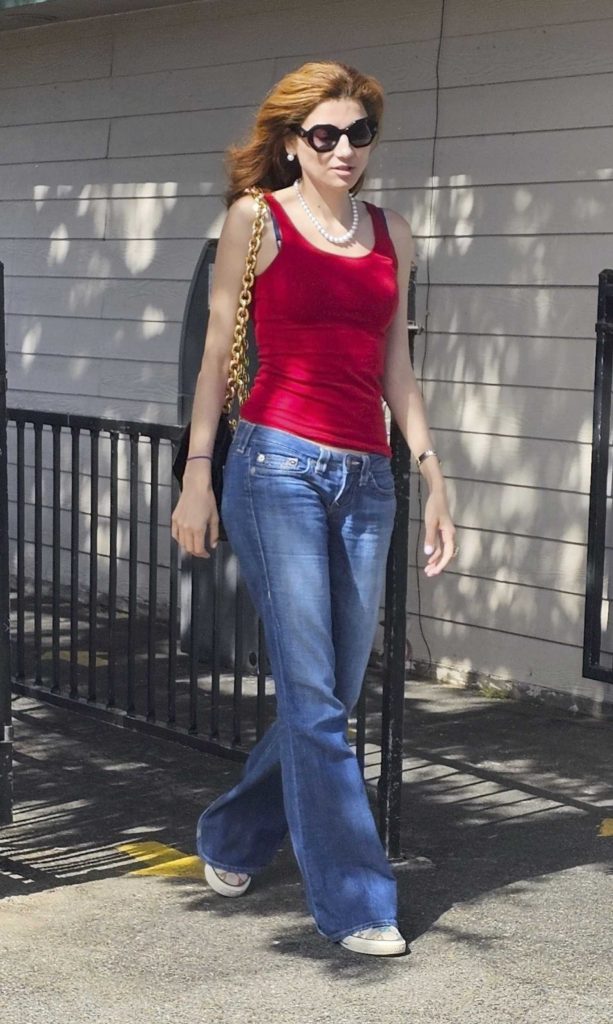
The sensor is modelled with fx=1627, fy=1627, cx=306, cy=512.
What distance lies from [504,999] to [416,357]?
4.05 metres

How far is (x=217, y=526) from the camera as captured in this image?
3.92m

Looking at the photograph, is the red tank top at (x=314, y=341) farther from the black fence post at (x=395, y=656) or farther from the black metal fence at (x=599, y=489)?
the black metal fence at (x=599, y=489)

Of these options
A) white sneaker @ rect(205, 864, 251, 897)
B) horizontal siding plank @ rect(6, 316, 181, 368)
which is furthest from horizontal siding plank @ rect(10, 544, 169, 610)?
white sneaker @ rect(205, 864, 251, 897)

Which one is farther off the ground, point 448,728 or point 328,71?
point 328,71

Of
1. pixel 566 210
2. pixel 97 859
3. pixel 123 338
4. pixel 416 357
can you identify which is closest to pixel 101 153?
pixel 123 338

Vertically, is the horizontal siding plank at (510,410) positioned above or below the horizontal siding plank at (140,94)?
below

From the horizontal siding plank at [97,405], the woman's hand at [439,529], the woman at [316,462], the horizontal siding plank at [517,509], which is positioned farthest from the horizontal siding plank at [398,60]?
the woman's hand at [439,529]

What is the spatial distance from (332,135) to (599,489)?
7.53 ft

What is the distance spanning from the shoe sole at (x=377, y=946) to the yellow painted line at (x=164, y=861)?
720 mm

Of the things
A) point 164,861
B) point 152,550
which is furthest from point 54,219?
point 164,861

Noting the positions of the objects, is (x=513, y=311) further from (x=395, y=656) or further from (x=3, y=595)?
(x=3, y=595)

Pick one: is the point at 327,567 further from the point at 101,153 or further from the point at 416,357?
the point at 101,153

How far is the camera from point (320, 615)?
3865mm

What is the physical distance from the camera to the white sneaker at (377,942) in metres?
3.94
